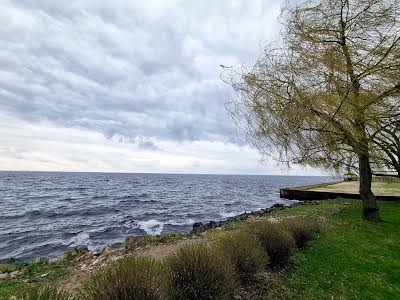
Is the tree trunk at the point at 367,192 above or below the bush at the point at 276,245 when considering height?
above

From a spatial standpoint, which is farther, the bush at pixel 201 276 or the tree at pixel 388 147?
the tree at pixel 388 147

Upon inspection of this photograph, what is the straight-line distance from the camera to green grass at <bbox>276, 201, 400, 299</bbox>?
5895 millimetres

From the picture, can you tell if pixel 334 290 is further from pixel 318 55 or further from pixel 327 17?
pixel 327 17

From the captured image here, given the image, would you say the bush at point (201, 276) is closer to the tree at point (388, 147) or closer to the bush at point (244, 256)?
the bush at point (244, 256)

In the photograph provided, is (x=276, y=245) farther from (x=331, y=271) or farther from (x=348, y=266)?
(x=348, y=266)

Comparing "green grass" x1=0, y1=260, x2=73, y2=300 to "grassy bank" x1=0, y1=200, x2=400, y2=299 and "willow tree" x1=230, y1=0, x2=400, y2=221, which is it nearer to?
"grassy bank" x1=0, y1=200, x2=400, y2=299

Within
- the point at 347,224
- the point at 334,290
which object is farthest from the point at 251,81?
the point at 347,224

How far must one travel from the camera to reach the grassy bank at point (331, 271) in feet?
19.0

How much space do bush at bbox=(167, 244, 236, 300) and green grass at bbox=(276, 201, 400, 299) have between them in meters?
1.61

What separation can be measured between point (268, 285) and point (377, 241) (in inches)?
242

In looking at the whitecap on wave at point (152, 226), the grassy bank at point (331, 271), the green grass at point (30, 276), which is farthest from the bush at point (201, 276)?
the whitecap on wave at point (152, 226)

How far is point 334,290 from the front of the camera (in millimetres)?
5930

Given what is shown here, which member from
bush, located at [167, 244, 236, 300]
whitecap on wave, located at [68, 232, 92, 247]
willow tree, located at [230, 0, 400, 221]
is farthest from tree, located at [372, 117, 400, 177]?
whitecap on wave, located at [68, 232, 92, 247]

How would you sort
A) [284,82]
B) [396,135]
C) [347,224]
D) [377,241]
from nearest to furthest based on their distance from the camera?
[284,82] < [377,241] < [396,135] < [347,224]
